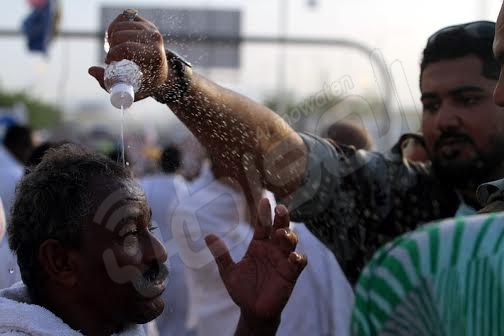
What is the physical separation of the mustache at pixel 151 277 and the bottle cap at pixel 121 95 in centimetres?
42

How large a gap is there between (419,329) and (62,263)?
1.22 metres

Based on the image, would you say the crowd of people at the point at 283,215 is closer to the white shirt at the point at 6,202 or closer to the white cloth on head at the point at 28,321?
the white cloth on head at the point at 28,321

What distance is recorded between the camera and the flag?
11.4 metres

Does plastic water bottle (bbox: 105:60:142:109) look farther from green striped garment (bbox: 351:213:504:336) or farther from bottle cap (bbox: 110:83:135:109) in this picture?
green striped garment (bbox: 351:213:504:336)

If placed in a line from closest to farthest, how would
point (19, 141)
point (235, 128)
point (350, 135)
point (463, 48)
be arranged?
point (235, 128), point (463, 48), point (350, 135), point (19, 141)

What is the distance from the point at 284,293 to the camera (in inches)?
85.8

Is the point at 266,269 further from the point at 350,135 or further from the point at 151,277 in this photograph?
the point at 350,135

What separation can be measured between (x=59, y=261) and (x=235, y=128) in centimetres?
82

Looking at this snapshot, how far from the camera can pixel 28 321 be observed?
198 centimetres

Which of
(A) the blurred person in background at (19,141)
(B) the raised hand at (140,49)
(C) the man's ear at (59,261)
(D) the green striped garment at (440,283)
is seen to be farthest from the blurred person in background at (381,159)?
(A) the blurred person in background at (19,141)

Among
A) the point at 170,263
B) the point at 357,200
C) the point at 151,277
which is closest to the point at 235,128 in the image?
the point at 357,200

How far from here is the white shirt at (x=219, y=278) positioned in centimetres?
401

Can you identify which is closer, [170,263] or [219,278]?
[219,278]

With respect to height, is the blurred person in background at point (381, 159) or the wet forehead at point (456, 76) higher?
the wet forehead at point (456, 76)
